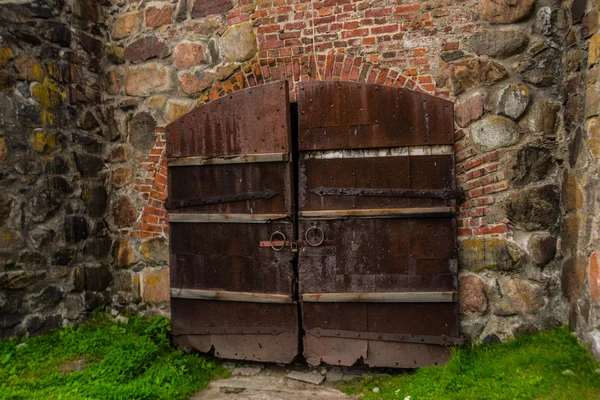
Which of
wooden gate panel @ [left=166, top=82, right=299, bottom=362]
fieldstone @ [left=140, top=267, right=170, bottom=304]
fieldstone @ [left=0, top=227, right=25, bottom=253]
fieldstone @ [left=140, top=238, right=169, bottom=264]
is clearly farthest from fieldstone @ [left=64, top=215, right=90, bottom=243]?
wooden gate panel @ [left=166, top=82, right=299, bottom=362]

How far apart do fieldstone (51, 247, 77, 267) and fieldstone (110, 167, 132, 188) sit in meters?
0.74

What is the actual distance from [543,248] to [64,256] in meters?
3.95

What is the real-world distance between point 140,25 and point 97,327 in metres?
2.85

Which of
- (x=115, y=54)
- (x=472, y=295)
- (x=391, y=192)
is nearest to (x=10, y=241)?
(x=115, y=54)

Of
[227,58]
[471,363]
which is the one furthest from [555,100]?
[227,58]

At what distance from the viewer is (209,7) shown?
4102 millimetres

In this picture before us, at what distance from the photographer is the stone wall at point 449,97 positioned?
330cm

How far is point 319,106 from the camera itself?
3.62 meters

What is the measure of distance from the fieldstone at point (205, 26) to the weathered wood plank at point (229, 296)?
2.29m

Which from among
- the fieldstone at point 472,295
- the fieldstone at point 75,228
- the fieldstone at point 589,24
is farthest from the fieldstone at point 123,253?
the fieldstone at point 589,24

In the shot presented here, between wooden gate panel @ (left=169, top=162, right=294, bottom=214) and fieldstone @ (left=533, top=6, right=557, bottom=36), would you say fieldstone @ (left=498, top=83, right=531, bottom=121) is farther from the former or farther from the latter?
wooden gate panel @ (left=169, top=162, right=294, bottom=214)

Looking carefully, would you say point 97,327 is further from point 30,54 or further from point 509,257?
point 509,257

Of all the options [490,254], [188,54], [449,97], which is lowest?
[490,254]

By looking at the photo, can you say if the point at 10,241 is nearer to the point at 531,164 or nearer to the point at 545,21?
the point at 531,164
